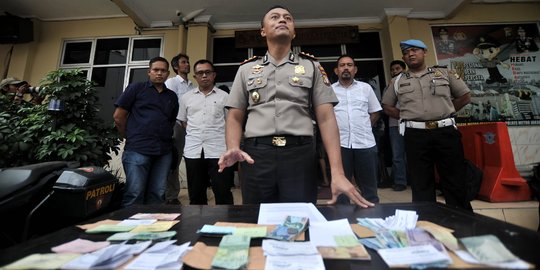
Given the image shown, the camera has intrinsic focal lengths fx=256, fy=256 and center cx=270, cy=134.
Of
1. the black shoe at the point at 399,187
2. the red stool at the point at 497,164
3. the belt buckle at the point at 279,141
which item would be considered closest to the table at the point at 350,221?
the belt buckle at the point at 279,141

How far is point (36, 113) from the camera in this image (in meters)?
2.21

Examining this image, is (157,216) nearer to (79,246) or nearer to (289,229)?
(79,246)

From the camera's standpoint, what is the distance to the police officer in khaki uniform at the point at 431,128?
1938mm

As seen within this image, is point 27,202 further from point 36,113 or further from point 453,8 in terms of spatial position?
point 453,8

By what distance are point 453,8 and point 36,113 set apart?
231 inches

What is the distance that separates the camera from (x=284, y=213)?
771mm

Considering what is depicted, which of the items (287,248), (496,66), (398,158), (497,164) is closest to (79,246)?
(287,248)

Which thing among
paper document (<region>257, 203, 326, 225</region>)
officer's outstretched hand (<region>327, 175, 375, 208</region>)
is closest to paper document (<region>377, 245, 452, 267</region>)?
paper document (<region>257, 203, 326, 225</region>)

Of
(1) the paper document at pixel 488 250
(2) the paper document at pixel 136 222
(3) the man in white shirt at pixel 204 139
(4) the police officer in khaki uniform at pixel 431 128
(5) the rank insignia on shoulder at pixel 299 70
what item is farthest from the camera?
(3) the man in white shirt at pixel 204 139

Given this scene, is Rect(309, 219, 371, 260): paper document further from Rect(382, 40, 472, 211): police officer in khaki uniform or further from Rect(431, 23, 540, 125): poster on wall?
Rect(431, 23, 540, 125): poster on wall

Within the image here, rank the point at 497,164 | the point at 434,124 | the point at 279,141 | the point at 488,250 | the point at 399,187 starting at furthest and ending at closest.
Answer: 1. the point at 399,187
2. the point at 497,164
3. the point at 434,124
4. the point at 279,141
5. the point at 488,250

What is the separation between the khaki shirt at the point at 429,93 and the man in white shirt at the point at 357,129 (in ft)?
1.05

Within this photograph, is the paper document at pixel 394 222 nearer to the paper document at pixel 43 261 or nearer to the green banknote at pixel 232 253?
the green banknote at pixel 232 253

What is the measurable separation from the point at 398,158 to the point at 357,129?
64.5 inches
